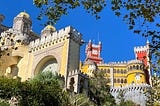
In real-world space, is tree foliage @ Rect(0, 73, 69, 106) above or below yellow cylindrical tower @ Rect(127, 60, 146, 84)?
→ below

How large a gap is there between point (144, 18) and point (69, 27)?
30073 mm

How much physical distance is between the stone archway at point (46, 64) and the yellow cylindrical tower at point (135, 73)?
1089 inches

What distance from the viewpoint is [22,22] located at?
5278 cm

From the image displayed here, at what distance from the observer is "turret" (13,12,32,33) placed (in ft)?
171

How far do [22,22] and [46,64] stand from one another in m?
13.8

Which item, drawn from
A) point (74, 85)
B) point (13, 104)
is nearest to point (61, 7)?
point (13, 104)

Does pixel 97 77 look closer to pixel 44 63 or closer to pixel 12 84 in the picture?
pixel 44 63

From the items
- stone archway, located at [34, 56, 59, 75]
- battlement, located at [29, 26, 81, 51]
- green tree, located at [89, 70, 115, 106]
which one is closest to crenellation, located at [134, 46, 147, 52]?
green tree, located at [89, 70, 115, 106]

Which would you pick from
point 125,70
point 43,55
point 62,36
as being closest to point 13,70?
point 43,55

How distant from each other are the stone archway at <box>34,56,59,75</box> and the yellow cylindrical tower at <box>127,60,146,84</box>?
2765 centimetres

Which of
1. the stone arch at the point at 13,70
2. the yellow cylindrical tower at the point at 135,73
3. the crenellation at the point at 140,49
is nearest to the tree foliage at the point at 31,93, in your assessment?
the stone arch at the point at 13,70

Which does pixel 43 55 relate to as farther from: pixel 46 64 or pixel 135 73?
pixel 135 73

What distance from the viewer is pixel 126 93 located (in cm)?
5988

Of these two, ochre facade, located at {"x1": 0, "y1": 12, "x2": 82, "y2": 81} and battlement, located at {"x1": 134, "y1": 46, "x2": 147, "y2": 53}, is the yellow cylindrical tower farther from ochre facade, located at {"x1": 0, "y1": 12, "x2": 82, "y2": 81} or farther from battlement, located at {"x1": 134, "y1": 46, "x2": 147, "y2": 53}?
ochre facade, located at {"x1": 0, "y1": 12, "x2": 82, "y2": 81}
